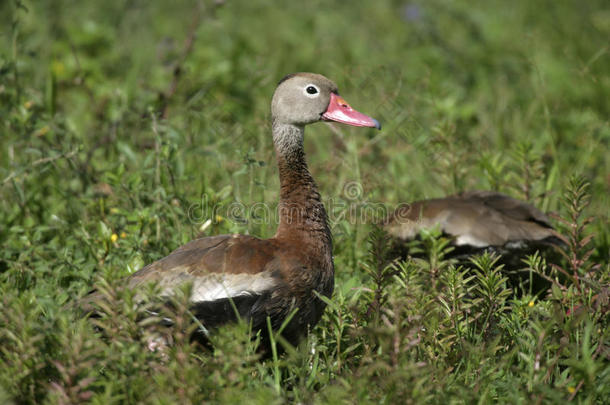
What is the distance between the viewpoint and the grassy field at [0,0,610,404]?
8.50 feet

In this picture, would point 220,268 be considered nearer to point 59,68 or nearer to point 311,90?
point 311,90

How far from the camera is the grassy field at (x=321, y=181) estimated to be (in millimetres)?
2590

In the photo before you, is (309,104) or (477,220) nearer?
(309,104)

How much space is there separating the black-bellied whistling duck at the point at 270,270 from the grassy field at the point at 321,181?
154 millimetres

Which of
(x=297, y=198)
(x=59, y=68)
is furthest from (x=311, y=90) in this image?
(x=59, y=68)

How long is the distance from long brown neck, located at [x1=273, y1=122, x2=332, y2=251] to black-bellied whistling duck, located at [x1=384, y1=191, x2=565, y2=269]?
874mm

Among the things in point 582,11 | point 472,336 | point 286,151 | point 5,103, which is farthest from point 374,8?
point 472,336

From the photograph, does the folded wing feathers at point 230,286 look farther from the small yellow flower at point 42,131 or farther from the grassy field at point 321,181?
the small yellow flower at point 42,131

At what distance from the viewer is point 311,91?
3.76 m

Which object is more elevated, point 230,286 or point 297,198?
point 297,198

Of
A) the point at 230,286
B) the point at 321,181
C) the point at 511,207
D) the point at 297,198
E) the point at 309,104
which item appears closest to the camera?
the point at 230,286

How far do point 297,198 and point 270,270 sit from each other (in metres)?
0.48

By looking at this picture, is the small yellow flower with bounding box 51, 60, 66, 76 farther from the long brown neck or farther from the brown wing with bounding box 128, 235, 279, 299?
the brown wing with bounding box 128, 235, 279, 299

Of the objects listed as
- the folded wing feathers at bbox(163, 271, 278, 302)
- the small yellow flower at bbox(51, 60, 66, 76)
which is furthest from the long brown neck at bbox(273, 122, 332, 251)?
the small yellow flower at bbox(51, 60, 66, 76)
